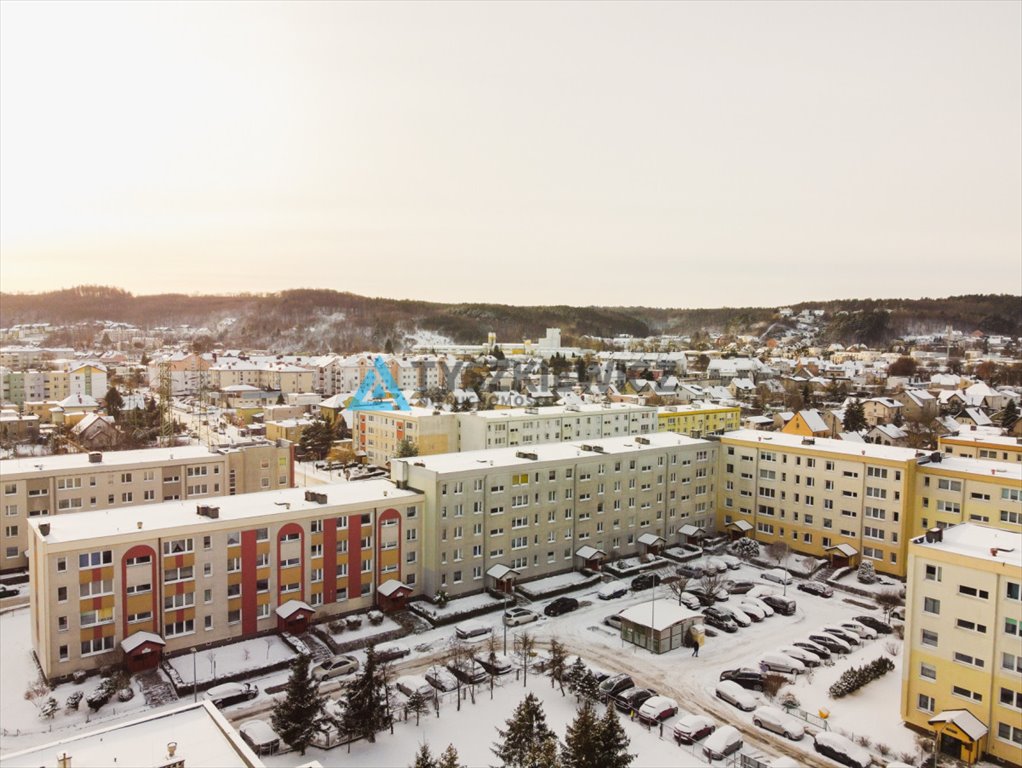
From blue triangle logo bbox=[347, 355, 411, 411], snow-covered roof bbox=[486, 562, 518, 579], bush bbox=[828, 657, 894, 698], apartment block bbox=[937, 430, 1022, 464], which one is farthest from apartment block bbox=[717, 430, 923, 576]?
blue triangle logo bbox=[347, 355, 411, 411]

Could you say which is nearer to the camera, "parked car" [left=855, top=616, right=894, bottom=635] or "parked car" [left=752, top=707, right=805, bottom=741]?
"parked car" [left=752, top=707, right=805, bottom=741]

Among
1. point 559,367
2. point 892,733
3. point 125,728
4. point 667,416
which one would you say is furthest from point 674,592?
point 559,367

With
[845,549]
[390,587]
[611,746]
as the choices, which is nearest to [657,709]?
[611,746]

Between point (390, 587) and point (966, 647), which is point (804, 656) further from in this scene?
point (390, 587)

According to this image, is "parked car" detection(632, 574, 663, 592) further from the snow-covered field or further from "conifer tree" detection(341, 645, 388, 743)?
"conifer tree" detection(341, 645, 388, 743)

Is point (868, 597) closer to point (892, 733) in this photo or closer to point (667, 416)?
point (892, 733)
